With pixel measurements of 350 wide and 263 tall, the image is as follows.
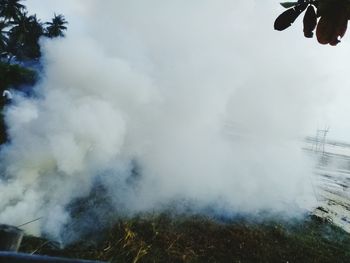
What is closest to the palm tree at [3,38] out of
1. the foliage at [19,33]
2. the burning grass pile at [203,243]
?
the foliage at [19,33]

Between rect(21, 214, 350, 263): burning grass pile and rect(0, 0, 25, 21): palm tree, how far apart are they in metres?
30.1

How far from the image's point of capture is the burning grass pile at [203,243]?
6.46 meters

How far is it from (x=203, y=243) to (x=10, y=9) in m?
31.6

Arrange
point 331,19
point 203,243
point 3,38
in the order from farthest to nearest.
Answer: point 3,38 < point 203,243 < point 331,19

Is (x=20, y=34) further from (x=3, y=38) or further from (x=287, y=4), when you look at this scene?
(x=287, y=4)

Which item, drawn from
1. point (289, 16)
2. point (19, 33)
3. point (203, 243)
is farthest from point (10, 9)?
point (289, 16)

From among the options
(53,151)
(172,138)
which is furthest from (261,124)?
(53,151)

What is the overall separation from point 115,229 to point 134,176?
13.4 ft

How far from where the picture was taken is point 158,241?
707cm

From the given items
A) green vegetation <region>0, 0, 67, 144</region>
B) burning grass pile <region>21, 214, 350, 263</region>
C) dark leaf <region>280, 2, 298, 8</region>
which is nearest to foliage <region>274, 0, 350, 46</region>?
dark leaf <region>280, 2, 298, 8</region>

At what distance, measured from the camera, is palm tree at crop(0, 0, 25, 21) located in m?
29.6

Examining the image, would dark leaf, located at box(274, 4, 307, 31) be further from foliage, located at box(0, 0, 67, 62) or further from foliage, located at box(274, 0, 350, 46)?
foliage, located at box(0, 0, 67, 62)

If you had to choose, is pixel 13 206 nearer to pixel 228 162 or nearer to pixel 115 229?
pixel 115 229

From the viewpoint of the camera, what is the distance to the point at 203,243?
7.32 meters
